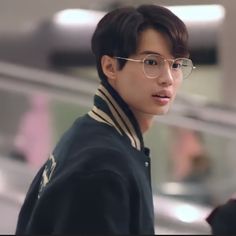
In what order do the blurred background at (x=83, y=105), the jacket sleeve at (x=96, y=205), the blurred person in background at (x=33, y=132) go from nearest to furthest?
the jacket sleeve at (x=96, y=205) < the blurred background at (x=83, y=105) < the blurred person in background at (x=33, y=132)

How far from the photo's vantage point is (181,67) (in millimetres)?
937

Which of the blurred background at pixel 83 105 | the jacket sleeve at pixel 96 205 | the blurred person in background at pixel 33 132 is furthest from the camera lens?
the blurred person in background at pixel 33 132

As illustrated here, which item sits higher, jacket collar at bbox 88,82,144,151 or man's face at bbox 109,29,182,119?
man's face at bbox 109,29,182,119

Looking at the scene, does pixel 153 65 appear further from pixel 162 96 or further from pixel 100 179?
pixel 100 179

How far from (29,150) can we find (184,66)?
2.13 metres

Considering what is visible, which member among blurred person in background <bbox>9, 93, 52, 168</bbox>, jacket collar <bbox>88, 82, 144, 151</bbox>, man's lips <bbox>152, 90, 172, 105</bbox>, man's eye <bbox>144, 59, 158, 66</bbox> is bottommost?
jacket collar <bbox>88, 82, 144, 151</bbox>

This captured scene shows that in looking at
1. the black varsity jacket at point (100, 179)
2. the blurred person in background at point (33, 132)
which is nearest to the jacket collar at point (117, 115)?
the black varsity jacket at point (100, 179)

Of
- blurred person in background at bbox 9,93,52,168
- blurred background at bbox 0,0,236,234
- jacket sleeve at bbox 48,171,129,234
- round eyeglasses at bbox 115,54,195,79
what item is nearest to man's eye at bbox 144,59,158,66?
round eyeglasses at bbox 115,54,195,79

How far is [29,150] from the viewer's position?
301 centimetres

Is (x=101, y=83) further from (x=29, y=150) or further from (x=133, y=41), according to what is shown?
(x=29, y=150)

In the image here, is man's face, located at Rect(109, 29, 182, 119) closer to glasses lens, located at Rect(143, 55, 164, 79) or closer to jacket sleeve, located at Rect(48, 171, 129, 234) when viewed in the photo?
glasses lens, located at Rect(143, 55, 164, 79)

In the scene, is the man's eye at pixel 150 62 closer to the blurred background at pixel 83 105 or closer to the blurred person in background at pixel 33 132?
the blurred background at pixel 83 105

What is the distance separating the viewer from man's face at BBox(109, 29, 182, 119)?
917 mm

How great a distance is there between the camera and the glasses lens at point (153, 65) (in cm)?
92
